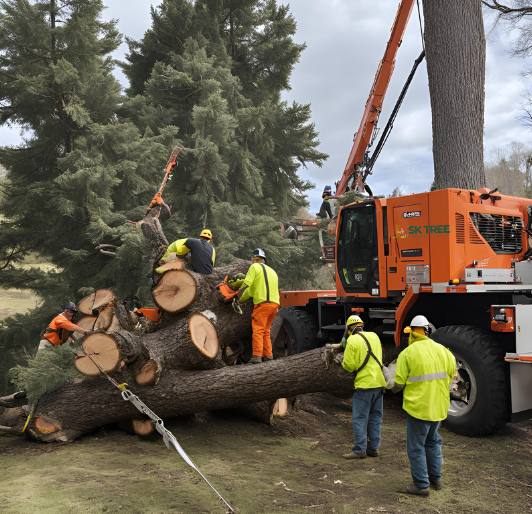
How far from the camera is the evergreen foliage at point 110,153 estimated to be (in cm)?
1192

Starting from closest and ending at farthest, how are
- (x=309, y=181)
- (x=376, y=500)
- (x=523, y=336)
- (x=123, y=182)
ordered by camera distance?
(x=376, y=500) → (x=523, y=336) → (x=123, y=182) → (x=309, y=181)

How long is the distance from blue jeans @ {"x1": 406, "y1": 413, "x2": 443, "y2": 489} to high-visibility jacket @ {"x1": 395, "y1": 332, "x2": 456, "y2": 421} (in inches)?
4.3

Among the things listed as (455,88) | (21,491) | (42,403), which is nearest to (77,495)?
(21,491)

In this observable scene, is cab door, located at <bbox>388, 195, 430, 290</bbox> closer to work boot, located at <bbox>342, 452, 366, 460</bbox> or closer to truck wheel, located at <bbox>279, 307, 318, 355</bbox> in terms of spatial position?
truck wheel, located at <bbox>279, 307, 318, 355</bbox>

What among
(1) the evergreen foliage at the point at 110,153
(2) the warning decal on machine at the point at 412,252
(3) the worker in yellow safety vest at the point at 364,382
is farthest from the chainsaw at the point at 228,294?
(1) the evergreen foliage at the point at 110,153

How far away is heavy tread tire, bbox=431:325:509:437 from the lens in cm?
584

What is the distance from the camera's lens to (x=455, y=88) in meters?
8.77

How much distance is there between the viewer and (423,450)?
4445mm

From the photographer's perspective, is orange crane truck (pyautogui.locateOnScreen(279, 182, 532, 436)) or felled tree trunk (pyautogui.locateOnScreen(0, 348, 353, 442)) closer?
felled tree trunk (pyautogui.locateOnScreen(0, 348, 353, 442))

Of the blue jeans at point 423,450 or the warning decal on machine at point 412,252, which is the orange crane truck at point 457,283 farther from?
the blue jeans at point 423,450

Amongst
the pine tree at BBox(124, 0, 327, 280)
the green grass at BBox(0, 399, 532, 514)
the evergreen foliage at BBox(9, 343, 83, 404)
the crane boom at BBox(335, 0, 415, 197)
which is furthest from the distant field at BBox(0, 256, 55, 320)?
the green grass at BBox(0, 399, 532, 514)

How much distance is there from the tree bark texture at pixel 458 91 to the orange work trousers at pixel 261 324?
4.36m

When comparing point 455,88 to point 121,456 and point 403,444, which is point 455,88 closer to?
point 403,444

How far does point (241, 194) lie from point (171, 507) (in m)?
13.8
